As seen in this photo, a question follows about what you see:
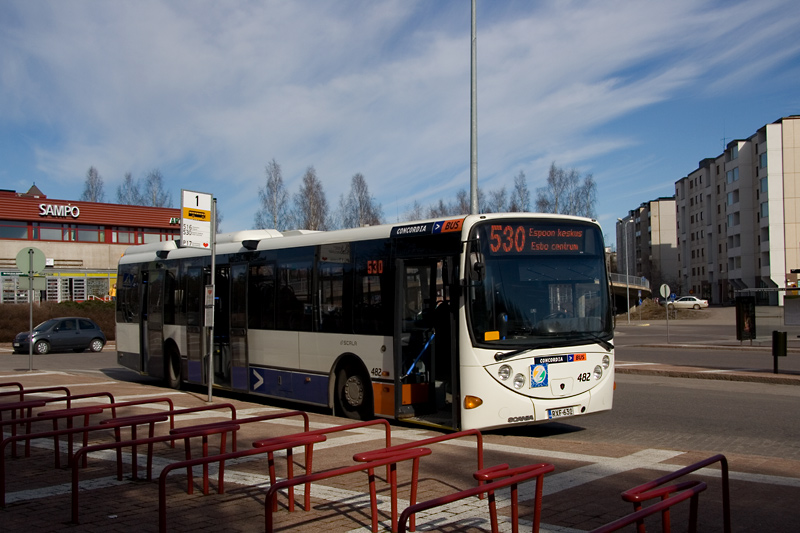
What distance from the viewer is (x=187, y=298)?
16.7 m

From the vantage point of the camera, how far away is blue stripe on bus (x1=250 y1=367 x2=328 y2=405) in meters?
12.6

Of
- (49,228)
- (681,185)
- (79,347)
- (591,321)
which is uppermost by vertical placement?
(681,185)

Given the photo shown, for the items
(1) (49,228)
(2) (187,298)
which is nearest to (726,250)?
(1) (49,228)

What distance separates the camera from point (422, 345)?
10.8 meters

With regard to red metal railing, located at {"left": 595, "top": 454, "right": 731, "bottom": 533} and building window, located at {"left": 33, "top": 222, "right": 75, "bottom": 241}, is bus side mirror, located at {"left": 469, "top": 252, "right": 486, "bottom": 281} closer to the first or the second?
red metal railing, located at {"left": 595, "top": 454, "right": 731, "bottom": 533}

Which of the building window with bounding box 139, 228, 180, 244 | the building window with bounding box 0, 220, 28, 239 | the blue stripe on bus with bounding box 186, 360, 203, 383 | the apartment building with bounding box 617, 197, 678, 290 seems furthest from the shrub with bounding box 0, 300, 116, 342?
the apartment building with bounding box 617, 197, 678, 290

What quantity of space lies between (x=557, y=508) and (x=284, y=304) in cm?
826

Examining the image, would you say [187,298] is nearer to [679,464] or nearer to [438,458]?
[438,458]

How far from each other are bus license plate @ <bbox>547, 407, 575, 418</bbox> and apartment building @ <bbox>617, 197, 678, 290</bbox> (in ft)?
394

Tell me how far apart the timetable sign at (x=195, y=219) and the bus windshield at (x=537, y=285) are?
20.1 ft

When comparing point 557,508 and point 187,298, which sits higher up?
point 187,298

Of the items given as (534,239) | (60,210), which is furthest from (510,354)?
(60,210)

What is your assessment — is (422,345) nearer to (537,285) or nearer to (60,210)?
(537,285)

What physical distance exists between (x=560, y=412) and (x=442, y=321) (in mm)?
2058
